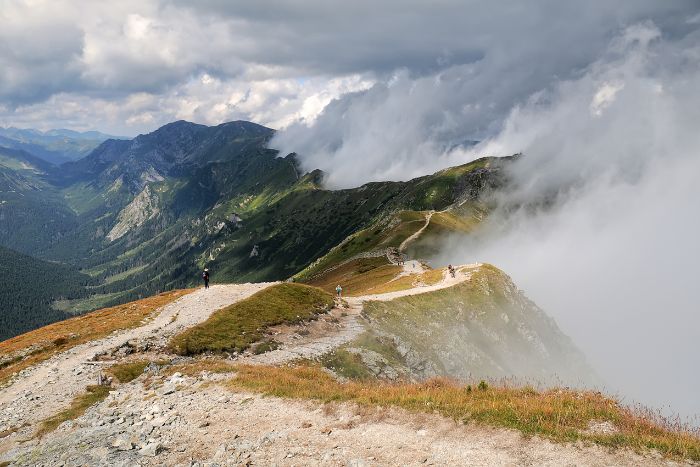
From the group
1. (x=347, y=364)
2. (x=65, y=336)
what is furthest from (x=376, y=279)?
(x=65, y=336)

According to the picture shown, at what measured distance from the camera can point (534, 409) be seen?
18.4 meters

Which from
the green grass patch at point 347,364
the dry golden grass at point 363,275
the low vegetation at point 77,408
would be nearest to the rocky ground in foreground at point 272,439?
the low vegetation at point 77,408

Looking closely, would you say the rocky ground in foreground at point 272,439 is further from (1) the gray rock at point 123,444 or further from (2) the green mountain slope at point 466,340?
(2) the green mountain slope at point 466,340

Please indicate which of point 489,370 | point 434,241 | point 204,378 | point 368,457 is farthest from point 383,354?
point 434,241

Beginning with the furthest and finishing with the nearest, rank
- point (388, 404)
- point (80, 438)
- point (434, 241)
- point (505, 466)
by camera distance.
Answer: point (434, 241) < point (80, 438) < point (388, 404) < point (505, 466)

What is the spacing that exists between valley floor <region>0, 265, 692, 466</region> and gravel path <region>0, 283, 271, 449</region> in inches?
5.4

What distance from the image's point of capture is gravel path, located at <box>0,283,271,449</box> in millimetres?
29016

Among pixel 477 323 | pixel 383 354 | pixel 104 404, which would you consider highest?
pixel 104 404

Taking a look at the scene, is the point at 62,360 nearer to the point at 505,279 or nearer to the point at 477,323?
the point at 477,323

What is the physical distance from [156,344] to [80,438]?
1714 cm

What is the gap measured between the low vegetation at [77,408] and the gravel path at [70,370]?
0.74m

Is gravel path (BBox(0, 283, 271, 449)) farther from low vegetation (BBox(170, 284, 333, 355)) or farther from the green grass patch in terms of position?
the green grass patch

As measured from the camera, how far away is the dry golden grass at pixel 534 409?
15758mm

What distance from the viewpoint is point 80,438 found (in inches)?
912
